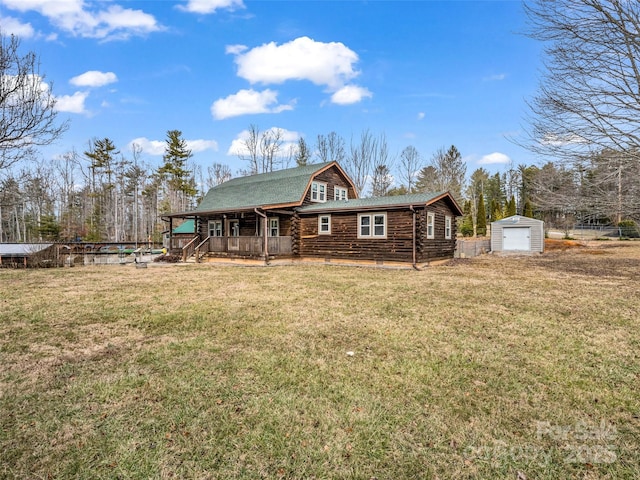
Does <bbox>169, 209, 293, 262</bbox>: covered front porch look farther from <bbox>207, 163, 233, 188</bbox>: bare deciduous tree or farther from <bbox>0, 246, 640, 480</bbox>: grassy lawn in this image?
<bbox>207, 163, 233, 188</bbox>: bare deciduous tree

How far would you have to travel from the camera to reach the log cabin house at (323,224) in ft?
48.8

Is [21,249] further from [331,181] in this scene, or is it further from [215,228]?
[331,181]

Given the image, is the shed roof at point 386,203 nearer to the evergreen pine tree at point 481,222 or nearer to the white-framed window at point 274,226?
the white-framed window at point 274,226

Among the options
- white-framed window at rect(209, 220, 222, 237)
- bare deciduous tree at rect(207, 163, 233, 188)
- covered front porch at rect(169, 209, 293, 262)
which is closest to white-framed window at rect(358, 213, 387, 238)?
covered front porch at rect(169, 209, 293, 262)

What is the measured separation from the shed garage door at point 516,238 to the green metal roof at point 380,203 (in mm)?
10738

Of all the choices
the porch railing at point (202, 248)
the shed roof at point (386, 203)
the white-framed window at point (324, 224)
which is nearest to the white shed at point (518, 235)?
the shed roof at point (386, 203)

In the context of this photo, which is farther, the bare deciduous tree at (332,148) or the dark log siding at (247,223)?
the bare deciduous tree at (332,148)

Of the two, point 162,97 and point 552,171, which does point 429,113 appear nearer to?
point 552,171

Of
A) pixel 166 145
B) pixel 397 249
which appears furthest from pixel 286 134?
pixel 397 249

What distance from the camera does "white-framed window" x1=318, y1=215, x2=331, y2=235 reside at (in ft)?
55.9

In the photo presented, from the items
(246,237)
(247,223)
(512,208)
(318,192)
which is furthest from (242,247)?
(512,208)

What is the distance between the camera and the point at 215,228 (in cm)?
2191

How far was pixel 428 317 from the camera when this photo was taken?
623 cm

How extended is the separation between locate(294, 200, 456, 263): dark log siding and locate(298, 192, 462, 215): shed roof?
37 cm
